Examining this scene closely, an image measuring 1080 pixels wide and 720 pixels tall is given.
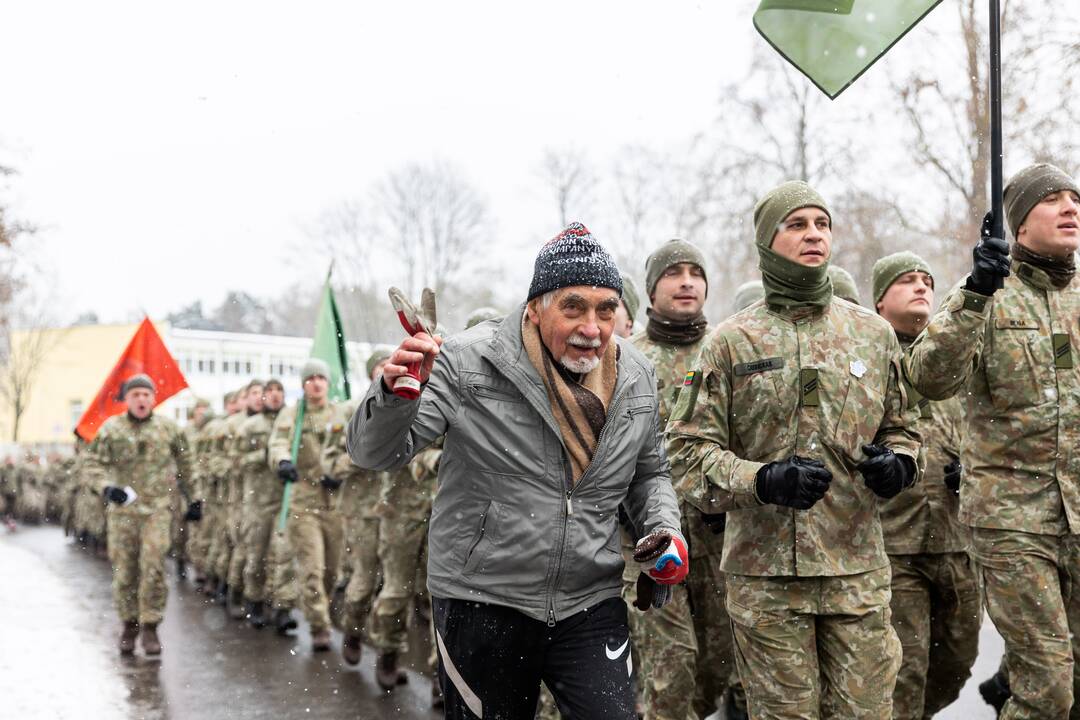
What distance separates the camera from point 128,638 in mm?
10219

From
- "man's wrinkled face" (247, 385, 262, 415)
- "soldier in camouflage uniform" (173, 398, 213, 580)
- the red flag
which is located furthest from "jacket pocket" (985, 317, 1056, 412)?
"soldier in camouflage uniform" (173, 398, 213, 580)

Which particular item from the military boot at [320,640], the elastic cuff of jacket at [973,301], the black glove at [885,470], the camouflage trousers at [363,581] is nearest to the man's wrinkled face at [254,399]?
the military boot at [320,640]

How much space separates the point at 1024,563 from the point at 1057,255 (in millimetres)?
1355

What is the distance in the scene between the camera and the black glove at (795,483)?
401cm

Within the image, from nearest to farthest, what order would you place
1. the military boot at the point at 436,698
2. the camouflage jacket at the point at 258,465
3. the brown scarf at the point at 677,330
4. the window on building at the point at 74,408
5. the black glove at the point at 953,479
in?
the black glove at the point at 953,479
the brown scarf at the point at 677,330
the military boot at the point at 436,698
the camouflage jacket at the point at 258,465
the window on building at the point at 74,408

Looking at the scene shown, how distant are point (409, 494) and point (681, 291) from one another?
345 cm

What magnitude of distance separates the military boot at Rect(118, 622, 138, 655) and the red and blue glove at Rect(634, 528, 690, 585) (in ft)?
25.3

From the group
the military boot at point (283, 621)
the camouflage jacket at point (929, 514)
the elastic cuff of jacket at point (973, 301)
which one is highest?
the elastic cuff of jacket at point (973, 301)

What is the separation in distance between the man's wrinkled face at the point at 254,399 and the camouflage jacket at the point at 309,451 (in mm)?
2160

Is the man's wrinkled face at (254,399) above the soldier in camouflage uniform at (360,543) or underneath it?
above

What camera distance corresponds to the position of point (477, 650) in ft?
12.5

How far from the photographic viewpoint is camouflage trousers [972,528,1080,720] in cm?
465

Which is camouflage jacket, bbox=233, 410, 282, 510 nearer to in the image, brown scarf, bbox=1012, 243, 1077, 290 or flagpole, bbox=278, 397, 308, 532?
flagpole, bbox=278, 397, 308, 532

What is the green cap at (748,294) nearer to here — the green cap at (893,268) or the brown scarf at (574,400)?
the green cap at (893,268)
